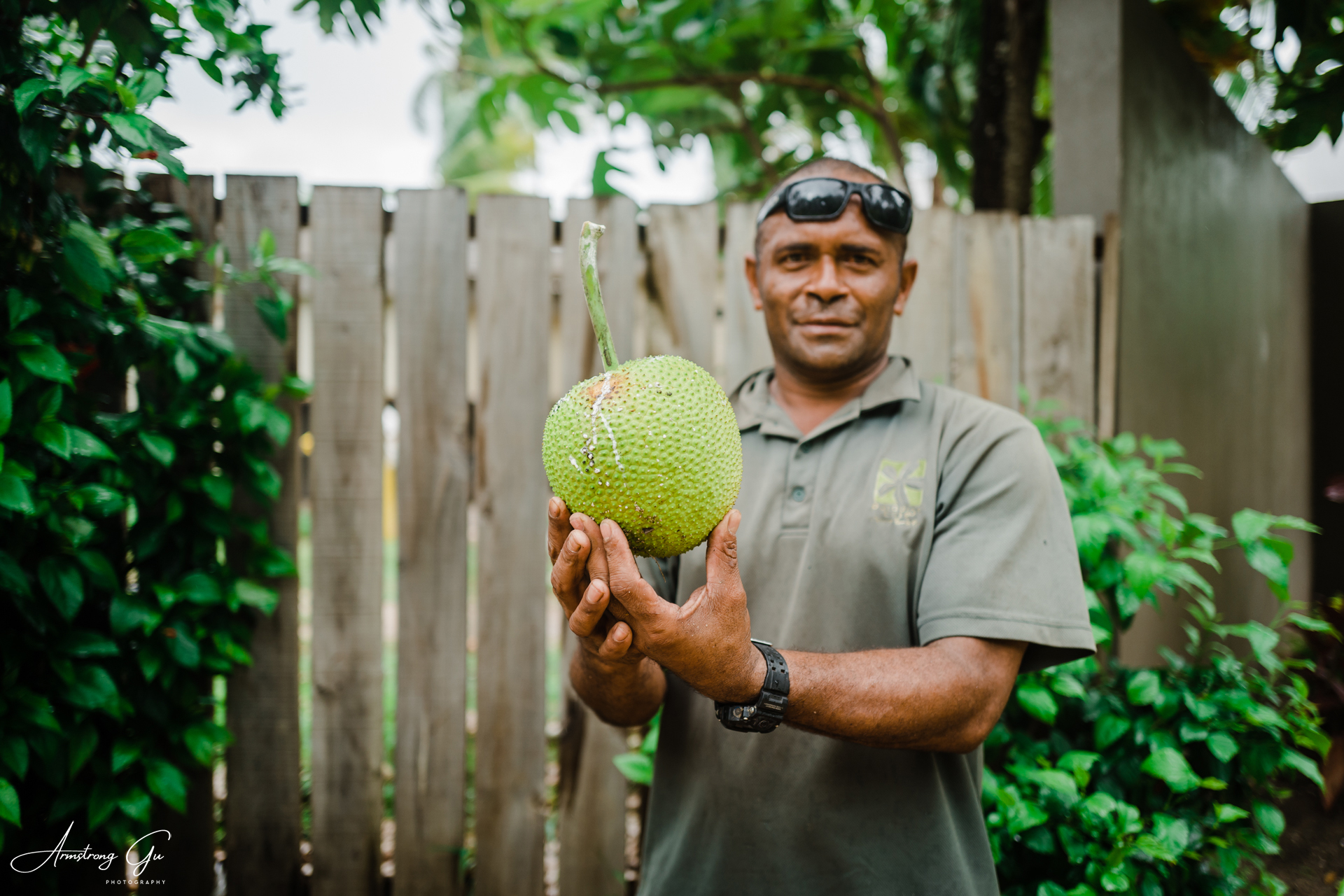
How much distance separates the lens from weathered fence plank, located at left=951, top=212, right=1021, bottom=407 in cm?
267

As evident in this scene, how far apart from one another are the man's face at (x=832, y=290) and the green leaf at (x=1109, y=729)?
Answer: 3.83ft

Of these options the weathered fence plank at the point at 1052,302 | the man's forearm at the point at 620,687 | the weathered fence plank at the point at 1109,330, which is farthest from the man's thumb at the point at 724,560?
the weathered fence plank at the point at 1109,330

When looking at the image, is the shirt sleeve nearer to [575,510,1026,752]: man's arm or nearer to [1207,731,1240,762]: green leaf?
[575,510,1026,752]: man's arm

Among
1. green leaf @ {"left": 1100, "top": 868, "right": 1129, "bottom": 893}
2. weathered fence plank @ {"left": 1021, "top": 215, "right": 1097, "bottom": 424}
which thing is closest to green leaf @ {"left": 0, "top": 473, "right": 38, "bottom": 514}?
green leaf @ {"left": 1100, "top": 868, "right": 1129, "bottom": 893}

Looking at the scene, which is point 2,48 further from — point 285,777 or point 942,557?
point 942,557

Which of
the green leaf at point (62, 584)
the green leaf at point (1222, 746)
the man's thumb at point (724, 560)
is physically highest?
the man's thumb at point (724, 560)

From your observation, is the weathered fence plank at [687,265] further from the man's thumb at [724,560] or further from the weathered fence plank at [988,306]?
the man's thumb at [724,560]

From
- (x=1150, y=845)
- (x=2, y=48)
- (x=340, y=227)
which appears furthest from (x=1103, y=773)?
(x=2, y=48)

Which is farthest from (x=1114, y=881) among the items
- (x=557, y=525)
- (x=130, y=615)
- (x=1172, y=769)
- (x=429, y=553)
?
(x=130, y=615)

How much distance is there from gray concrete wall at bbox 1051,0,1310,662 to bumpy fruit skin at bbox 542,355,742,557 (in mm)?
2263

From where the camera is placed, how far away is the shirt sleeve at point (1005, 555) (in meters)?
1.43

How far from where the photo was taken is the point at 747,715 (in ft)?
4.11

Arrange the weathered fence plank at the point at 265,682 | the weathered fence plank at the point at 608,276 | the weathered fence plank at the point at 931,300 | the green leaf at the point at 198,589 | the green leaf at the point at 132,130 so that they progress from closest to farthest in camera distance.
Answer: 1. the green leaf at the point at 132,130
2. the green leaf at the point at 198,589
3. the weathered fence plank at the point at 265,682
4. the weathered fence plank at the point at 608,276
5. the weathered fence plank at the point at 931,300

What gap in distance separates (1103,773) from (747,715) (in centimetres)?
134
